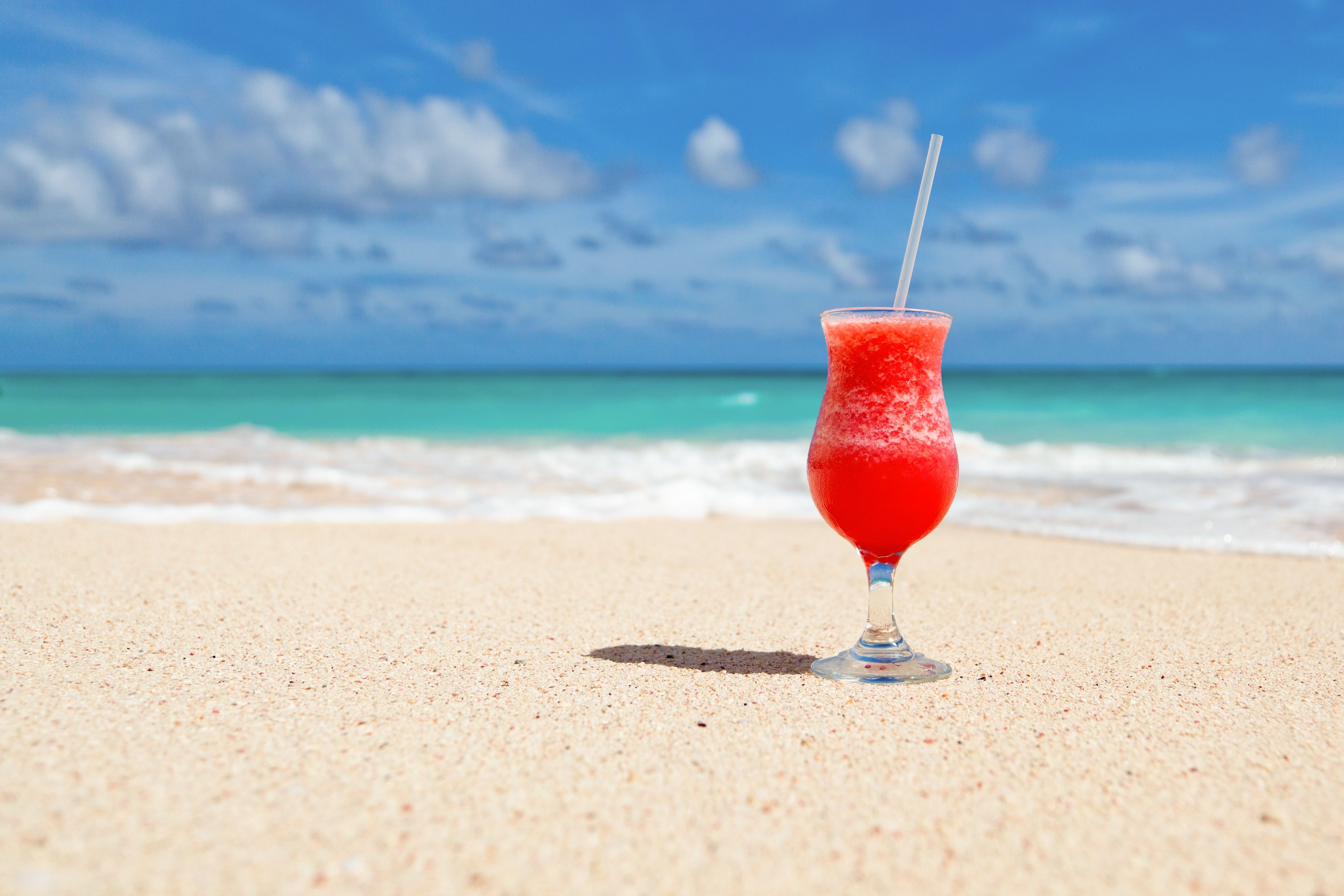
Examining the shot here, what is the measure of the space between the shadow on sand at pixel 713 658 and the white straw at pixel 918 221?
3.41 ft

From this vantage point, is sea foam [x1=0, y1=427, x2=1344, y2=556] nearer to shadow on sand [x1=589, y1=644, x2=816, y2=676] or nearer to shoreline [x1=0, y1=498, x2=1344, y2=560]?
shoreline [x1=0, y1=498, x2=1344, y2=560]

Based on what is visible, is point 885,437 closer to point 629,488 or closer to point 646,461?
point 629,488

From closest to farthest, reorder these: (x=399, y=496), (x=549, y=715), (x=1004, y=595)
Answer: (x=549, y=715) < (x=1004, y=595) < (x=399, y=496)

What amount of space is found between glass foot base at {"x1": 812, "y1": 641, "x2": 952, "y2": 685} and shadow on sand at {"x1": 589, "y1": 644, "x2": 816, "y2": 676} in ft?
0.30

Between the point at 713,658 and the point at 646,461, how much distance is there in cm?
885

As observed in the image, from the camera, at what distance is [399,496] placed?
738cm

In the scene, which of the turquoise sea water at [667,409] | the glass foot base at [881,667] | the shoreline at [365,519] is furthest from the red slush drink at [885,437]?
the turquoise sea water at [667,409]

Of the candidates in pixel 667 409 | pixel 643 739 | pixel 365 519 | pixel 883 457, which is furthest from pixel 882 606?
pixel 667 409

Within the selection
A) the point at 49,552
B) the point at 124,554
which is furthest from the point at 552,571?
the point at 49,552

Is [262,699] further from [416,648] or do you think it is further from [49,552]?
[49,552]

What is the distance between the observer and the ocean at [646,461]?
20.9 ft

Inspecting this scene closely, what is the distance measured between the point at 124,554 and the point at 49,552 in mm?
306

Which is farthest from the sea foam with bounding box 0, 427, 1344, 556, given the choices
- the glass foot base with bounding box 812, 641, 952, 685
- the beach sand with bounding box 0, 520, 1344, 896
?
the glass foot base with bounding box 812, 641, 952, 685

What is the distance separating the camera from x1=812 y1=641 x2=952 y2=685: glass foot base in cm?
256
